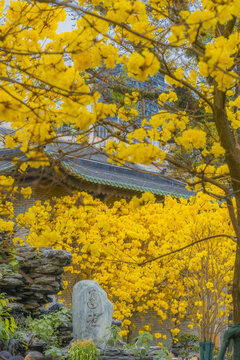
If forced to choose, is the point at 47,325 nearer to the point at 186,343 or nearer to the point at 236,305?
the point at 236,305

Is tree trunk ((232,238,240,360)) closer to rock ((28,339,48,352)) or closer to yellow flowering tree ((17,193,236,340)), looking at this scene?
rock ((28,339,48,352))

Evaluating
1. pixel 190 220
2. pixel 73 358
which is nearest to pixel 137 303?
pixel 190 220

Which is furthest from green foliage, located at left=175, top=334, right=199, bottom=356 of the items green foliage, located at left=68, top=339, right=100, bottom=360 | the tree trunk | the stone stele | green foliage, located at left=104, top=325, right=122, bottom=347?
the tree trunk

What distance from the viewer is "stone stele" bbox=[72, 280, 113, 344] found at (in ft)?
31.5

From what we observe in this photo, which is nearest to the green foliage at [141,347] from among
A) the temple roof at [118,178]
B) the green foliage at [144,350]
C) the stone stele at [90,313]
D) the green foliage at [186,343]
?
the green foliage at [144,350]

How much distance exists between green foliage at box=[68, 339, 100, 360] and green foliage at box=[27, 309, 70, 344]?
1069mm

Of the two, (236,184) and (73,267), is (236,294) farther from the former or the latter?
(73,267)

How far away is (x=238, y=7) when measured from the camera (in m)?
2.38

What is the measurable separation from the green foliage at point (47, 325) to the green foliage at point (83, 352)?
1069mm

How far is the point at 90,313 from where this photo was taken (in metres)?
9.73

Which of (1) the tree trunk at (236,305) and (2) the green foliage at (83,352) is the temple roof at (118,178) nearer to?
(2) the green foliage at (83,352)

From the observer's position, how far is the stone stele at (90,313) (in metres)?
9.59

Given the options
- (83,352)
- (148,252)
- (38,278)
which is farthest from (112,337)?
(148,252)

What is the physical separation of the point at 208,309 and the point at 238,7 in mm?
7462
